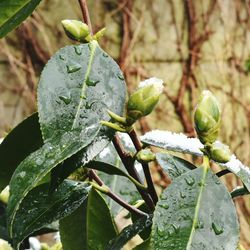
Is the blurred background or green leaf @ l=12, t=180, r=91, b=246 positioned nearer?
green leaf @ l=12, t=180, r=91, b=246

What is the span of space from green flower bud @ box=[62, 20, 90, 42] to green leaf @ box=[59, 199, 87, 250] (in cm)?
25

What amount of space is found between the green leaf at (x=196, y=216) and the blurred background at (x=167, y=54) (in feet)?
9.42

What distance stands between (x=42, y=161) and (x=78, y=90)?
0.33 feet

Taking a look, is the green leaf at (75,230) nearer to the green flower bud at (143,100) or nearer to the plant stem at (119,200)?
the plant stem at (119,200)

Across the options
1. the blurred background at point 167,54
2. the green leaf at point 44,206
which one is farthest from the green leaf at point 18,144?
the blurred background at point 167,54

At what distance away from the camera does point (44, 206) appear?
0.67m

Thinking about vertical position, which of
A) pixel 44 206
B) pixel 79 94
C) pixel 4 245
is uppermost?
pixel 79 94

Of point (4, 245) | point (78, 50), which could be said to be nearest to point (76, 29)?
point (78, 50)

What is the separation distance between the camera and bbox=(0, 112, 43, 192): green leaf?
694mm

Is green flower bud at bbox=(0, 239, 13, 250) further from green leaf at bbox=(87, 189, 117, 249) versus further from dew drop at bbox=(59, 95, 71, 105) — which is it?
dew drop at bbox=(59, 95, 71, 105)

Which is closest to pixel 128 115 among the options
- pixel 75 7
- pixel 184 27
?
pixel 75 7

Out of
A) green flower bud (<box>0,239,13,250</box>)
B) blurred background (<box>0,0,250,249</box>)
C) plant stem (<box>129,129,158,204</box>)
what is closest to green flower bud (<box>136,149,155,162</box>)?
plant stem (<box>129,129,158,204</box>)

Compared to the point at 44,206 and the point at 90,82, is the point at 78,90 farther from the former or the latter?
the point at 44,206

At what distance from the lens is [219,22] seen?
12.2 ft
